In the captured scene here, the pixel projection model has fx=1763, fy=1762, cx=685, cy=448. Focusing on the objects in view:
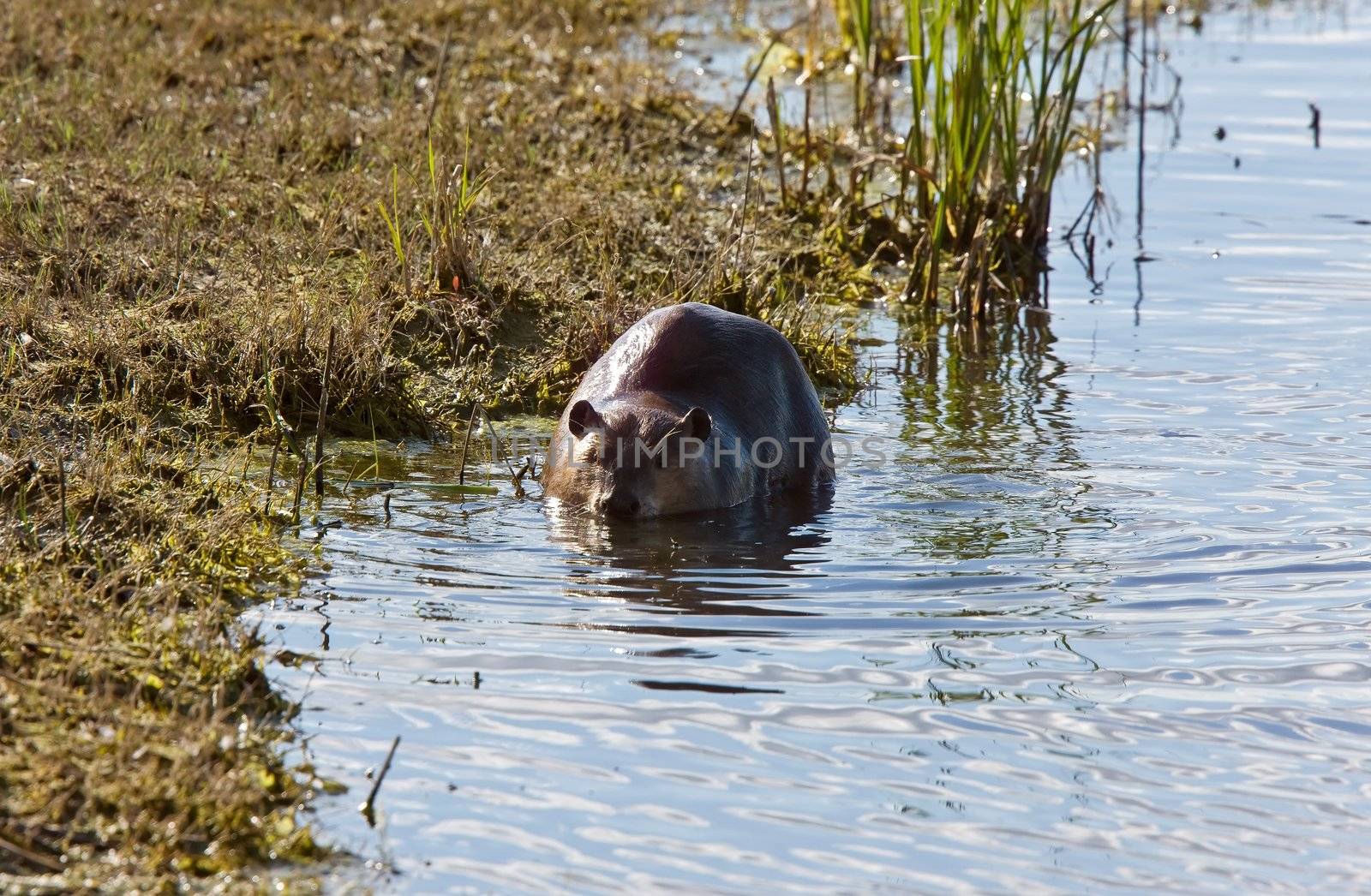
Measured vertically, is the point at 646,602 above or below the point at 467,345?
below

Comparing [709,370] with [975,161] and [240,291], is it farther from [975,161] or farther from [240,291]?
[975,161]

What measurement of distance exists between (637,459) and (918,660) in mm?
1910

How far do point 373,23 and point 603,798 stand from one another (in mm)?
10589

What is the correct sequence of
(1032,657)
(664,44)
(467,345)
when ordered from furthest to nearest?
(664,44) → (467,345) → (1032,657)

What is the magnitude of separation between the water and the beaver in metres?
0.18

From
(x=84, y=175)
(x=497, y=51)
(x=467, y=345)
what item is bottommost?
(x=467, y=345)

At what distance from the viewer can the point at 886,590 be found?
5.84 meters

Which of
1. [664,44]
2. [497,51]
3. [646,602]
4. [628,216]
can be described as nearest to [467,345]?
[628,216]

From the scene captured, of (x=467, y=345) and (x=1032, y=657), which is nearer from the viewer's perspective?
(x=1032, y=657)

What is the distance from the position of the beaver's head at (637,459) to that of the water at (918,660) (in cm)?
16

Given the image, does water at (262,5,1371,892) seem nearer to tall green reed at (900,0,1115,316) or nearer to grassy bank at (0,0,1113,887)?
grassy bank at (0,0,1113,887)

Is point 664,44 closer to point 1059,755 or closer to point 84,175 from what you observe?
point 84,175

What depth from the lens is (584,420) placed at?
269 inches

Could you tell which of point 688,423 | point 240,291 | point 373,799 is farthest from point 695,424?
point 373,799
